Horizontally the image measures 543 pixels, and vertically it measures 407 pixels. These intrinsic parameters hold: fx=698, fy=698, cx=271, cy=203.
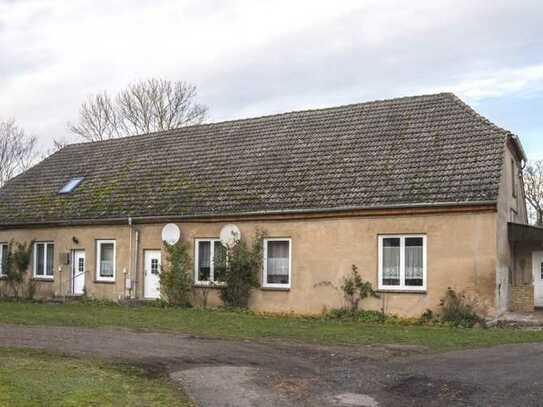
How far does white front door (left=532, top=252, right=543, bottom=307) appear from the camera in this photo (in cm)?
2170

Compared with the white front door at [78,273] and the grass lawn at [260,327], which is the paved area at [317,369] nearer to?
the grass lawn at [260,327]

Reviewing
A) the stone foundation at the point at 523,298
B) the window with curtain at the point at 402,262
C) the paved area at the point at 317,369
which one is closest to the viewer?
the paved area at the point at 317,369

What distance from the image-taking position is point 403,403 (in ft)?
28.7

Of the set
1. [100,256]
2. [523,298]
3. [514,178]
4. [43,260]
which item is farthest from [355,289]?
[43,260]

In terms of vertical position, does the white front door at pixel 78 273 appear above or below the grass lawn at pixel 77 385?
above

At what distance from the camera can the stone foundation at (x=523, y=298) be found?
65.1 ft

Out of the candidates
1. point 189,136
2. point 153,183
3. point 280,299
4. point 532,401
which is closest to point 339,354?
point 532,401

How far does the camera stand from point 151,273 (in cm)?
2389

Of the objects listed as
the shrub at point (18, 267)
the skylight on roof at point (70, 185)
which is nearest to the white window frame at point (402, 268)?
the skylight on roof at point (70, 185)

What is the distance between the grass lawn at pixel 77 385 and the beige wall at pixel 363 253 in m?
9.81

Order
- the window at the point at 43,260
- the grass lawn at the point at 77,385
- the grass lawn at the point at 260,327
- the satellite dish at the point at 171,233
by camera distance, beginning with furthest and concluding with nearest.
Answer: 1. the window at the point at 43,260
2. the satellite dish at the point at 171,233
3. the grass lawn at the point at 260,327
4. the grass lawn at the point at 77,385

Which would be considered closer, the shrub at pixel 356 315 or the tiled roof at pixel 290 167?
the shrub at pixel 356 315

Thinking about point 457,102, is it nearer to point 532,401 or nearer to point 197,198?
point 197,198

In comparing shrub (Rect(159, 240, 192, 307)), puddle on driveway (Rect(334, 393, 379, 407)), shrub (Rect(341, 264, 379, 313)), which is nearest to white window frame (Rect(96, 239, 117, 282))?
shrub (Rect(159, 240, 192, 307))
